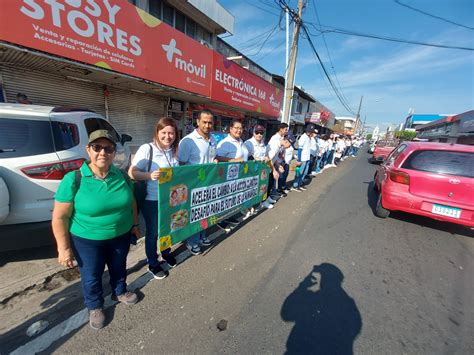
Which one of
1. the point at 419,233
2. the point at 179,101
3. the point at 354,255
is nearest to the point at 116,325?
the point at 354,255

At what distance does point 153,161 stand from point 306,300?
7.26 feet

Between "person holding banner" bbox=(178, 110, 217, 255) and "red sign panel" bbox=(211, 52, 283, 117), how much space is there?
5.77m

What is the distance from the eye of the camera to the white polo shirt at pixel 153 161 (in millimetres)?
2219

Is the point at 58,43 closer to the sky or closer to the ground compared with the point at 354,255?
closer to the sky

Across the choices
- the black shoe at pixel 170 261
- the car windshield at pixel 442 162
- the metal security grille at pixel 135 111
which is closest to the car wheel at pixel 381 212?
the car windshield at pixel 442 162

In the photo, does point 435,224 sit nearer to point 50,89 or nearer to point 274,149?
point 274,149

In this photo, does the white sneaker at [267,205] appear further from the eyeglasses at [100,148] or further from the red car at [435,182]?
the eyeglasses at [100,148]

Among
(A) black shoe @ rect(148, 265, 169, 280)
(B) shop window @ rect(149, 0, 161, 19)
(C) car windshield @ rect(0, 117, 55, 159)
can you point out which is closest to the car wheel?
(A) black shoe @ rect(148, 265, 169, 280)

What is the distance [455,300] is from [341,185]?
5.86 m

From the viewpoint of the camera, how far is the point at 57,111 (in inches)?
102

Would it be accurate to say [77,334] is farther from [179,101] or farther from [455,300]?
[179,101]

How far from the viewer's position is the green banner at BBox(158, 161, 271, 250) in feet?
7.68

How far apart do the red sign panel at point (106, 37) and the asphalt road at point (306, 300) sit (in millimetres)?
4745

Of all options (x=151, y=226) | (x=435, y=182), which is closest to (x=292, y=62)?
(x=435, y=182)
